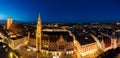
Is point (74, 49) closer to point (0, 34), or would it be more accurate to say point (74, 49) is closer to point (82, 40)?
point (82, 40)

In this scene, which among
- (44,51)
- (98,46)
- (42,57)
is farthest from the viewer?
(98,46)

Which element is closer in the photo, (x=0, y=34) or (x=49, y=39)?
(x=49, y=39)

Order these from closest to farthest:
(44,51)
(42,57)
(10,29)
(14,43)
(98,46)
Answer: (42,57), (44,51), (98,46), (14,43), (10,29)

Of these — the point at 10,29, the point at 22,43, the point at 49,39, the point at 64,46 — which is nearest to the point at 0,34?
the point at 10,29

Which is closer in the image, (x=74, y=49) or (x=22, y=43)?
(x=74, y=49)

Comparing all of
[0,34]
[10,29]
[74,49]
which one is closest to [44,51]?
[74,49]

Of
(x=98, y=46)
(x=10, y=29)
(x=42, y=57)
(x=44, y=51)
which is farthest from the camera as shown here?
(x=10, y=29)

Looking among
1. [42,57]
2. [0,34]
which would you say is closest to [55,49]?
[42,57]

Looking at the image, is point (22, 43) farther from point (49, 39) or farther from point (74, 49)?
point (74, 49)

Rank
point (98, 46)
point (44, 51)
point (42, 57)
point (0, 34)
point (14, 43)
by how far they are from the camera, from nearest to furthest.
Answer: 1. point (42, 57)
2. point (44, 51)
3. point (98, 46)
4. point (14, 43)
5. point (0, 34)
